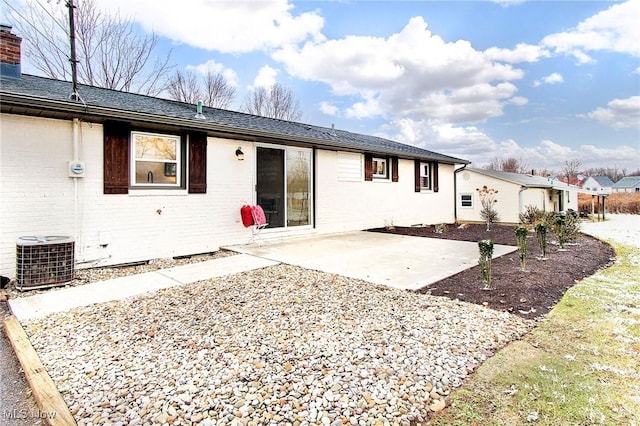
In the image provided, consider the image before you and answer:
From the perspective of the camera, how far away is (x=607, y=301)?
13.1 feet

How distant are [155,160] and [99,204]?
127cm

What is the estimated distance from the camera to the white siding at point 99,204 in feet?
16.3

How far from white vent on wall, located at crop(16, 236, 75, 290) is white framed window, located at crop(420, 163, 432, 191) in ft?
38.6

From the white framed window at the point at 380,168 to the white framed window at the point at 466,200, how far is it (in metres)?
8.77

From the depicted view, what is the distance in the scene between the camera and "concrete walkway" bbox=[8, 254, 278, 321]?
149 inches

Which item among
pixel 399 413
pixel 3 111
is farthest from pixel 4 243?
pixel 399 413

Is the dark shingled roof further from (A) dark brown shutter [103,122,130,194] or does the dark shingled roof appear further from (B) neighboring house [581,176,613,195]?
(B) neighboring house [581,176,613,195]

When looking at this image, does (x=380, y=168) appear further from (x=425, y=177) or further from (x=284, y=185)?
(x=284, y=185)

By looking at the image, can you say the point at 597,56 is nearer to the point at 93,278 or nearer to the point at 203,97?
the point at 93,278

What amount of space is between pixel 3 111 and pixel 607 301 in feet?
27.5

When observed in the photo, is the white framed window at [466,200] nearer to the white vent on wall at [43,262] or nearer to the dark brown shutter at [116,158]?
the dark brown shutter at [116,158]

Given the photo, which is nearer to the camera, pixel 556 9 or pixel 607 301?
pixel 607 301

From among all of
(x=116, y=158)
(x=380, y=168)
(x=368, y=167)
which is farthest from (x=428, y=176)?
(x=116, y=158)

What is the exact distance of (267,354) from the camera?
103 inches
